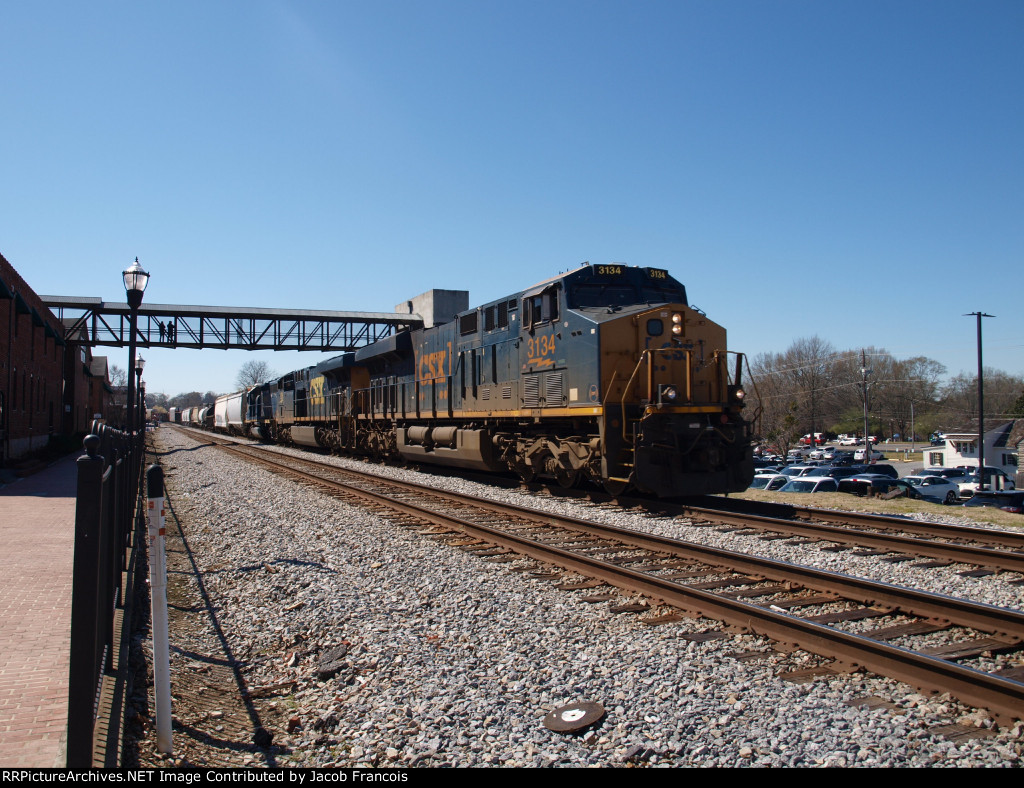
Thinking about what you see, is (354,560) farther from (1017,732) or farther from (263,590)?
(1017,732)

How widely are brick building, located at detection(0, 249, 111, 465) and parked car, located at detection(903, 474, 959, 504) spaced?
104 feet

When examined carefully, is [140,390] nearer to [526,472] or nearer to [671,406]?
[526,472]

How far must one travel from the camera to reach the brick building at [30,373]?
2136cm

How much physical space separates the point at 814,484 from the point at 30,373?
28.9 m

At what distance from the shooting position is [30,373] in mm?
25875

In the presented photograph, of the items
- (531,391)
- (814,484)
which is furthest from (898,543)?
(814,484)

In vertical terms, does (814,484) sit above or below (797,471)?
above

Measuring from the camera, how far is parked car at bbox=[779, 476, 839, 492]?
22.7 metres

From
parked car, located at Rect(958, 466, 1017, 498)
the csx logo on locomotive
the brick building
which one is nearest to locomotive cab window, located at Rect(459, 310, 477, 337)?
the csx logo on locomotive

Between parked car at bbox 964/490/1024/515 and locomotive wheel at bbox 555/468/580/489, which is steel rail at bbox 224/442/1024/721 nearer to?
locomotive wheel at bbox 555/468/580/489

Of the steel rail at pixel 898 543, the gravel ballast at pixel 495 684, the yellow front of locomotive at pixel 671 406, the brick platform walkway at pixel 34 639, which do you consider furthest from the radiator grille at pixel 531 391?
the brick platform walkway at pixel 34 639

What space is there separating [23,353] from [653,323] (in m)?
23.8

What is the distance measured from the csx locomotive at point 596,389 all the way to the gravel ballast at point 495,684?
10.6 feet

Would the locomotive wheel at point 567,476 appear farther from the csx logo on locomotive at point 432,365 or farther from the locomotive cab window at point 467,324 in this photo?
the csx logo on locomotive at point 432,365
